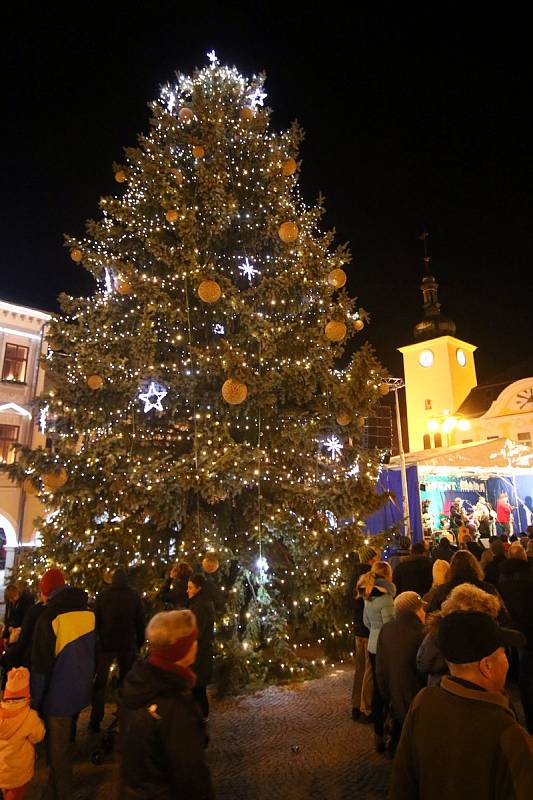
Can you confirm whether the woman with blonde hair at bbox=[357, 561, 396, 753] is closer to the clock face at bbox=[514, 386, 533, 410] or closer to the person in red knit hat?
the person in red knit hat

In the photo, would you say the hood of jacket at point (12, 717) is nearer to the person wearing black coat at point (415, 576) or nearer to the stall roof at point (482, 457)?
the person wearing black coat at point (415, 576)

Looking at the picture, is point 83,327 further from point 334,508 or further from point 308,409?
point 334,508

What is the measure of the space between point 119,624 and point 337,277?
694cm

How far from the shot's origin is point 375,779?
184 inches

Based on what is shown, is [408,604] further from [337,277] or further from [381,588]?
[337,277]

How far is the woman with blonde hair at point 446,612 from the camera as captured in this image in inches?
112

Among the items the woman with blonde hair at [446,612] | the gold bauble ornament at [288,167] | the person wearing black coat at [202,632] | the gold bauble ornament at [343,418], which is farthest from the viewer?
the gold bauble ornament at [288,167]

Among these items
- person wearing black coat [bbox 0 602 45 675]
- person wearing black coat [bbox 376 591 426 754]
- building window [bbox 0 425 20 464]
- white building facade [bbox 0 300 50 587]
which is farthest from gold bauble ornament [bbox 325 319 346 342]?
building window [bbox 0 425 20 464]

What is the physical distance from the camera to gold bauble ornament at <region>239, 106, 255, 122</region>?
10.2 metres

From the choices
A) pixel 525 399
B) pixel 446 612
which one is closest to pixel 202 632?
pixel 446 612

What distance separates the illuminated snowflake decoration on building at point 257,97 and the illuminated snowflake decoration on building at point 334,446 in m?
7.13

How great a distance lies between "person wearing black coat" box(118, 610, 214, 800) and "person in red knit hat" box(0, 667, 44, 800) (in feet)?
6.23

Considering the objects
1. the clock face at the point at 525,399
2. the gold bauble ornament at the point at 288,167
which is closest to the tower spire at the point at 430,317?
the clock face at the point at 525,399

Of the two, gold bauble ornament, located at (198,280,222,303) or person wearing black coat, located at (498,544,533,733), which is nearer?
person wearing black coat, located at (498,544,533,733)
